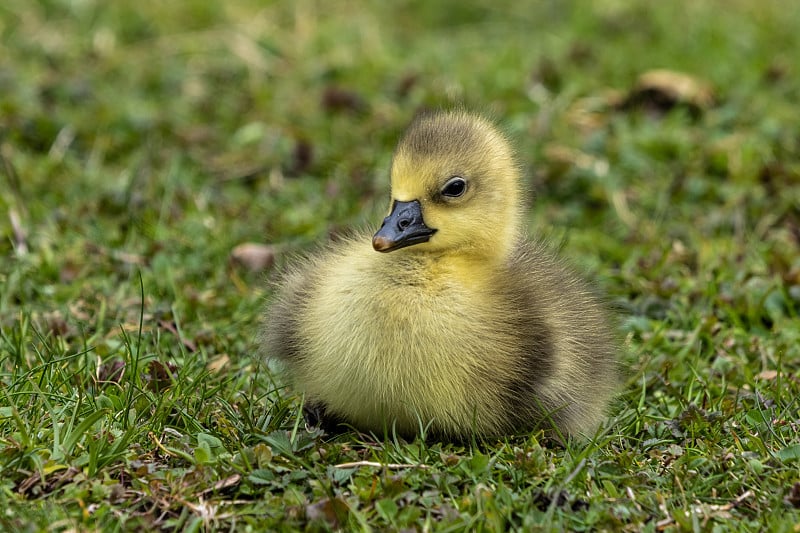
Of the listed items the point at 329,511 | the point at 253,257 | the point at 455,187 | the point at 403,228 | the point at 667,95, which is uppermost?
the point at 667,95

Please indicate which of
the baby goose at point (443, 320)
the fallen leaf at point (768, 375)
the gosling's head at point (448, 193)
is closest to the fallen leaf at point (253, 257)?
the baby goose at point (443, 320)

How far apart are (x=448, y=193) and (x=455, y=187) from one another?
0.10 ft

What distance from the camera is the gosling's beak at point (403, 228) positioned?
10.5 feet

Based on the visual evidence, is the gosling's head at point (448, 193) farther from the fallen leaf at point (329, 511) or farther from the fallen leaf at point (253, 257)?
the fallen leaf at point (253, 257)

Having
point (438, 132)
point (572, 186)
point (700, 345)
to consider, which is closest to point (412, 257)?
point (438, 132)

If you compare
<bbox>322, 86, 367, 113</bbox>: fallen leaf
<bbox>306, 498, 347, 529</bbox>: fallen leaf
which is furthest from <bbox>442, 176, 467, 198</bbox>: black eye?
<bbox>322, 86, 367, 113</bbox>: fallen leaf

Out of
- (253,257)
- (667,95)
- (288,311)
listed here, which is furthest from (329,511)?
(667,95)

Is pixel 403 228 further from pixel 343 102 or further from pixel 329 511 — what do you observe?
pixel 343 102

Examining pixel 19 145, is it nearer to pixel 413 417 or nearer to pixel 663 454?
pixel 413 417

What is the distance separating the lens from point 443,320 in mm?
3166

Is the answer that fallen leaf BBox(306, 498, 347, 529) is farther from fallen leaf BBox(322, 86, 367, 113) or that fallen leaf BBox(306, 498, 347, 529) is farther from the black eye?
fallen leaf BBox(322, 86, 367, 113)

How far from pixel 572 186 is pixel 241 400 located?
2794 mm

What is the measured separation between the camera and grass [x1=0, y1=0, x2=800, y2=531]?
298 centimetres

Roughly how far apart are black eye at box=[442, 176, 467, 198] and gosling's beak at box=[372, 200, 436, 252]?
0.33ft
